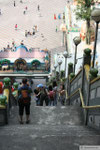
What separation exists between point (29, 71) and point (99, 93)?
1031 inches

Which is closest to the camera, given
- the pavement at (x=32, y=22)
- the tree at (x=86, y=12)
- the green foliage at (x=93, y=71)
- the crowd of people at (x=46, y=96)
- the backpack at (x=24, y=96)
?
the green foliage at (x=93, y=71)

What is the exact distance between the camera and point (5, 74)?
32188 mm

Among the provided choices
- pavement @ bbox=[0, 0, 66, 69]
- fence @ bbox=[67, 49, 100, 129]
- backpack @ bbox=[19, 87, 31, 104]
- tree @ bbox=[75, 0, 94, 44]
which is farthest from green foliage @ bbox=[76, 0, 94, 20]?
backpack @ bbox=[19, 87, 31, 104]

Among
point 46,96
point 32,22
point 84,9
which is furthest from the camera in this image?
point 32,22

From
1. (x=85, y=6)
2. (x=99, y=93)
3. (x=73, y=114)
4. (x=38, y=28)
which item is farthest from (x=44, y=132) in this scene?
(x=38, y=28)

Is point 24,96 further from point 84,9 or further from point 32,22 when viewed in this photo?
point 32,22

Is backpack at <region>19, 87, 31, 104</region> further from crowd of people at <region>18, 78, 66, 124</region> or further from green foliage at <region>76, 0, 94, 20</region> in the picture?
green foliage at <region>76, 0, 94, 20</region>

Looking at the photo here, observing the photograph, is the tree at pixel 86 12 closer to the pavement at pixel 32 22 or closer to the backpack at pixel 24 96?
the pavement at pixel 32 22

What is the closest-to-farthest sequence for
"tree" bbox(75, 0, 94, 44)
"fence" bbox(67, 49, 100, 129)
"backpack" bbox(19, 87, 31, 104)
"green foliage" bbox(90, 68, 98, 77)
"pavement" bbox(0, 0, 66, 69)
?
"fence" bbox(67, 49, 100, 129)
"green foliage" bbox(90, 68, 98, 77)
"backpack" bbox(19, 87, 31, 104)
"tree" bbox(75, 0, 94, 44)
"pavement" bbox(0, 0, 66, 69)

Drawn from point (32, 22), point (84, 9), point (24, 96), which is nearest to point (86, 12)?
point (84, 9)

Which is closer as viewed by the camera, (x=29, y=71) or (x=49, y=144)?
(x=49, y=144)

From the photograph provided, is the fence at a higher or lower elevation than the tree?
lower

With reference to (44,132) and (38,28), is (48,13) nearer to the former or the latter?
(38,28)

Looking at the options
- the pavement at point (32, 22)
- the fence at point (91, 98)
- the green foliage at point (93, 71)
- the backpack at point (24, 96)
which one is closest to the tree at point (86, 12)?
the pavement at point (32, 22)
